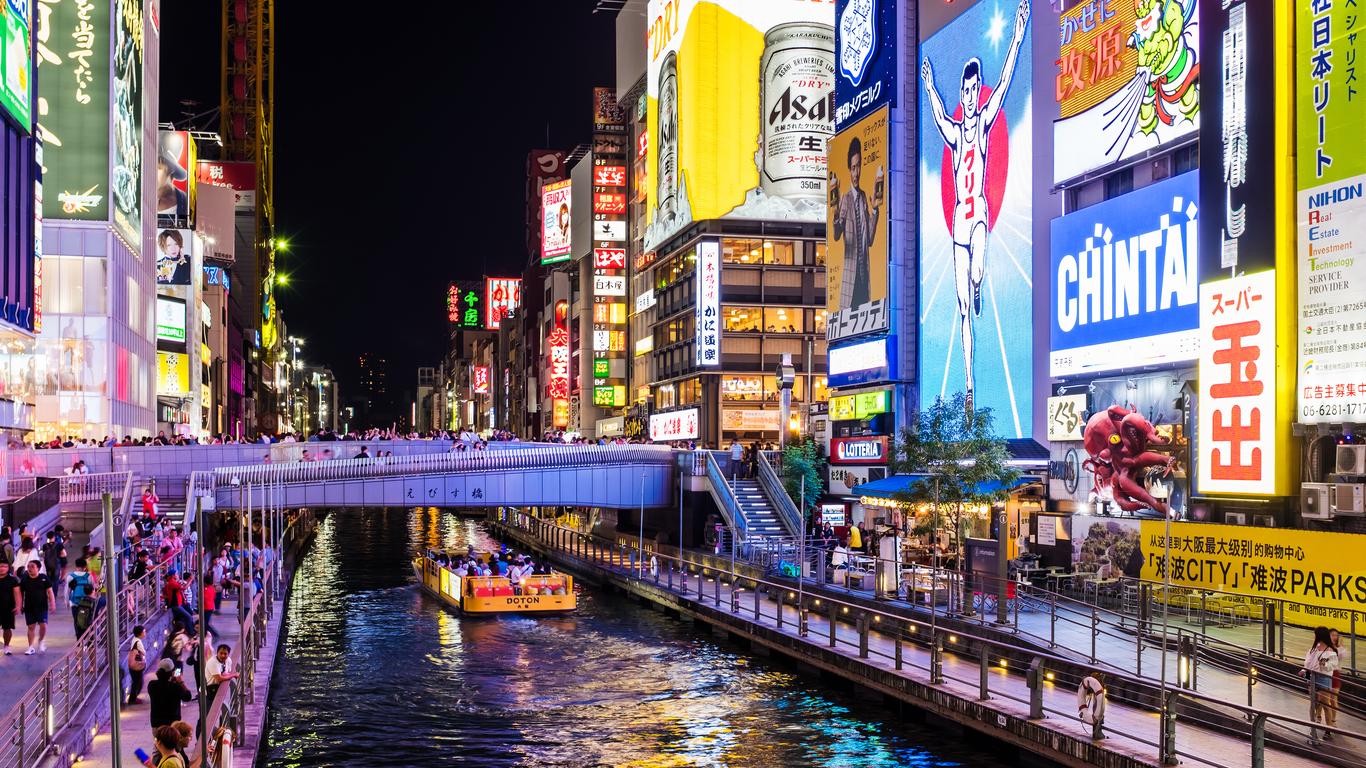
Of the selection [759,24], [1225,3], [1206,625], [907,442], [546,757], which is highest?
[759,24]

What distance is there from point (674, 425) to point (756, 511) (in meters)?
45.8

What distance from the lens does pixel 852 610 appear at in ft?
128

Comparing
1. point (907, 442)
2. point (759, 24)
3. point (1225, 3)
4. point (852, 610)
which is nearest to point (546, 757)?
point (852, 610)

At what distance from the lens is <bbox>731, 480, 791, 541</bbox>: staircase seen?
60.4 meters

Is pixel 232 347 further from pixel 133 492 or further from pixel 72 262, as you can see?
pixel 133 492

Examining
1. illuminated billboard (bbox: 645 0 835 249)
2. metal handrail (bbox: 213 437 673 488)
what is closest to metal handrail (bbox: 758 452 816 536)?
metal handrail (bbox: 213 437 673 488)

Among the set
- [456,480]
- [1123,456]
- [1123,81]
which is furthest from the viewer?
[456,480]

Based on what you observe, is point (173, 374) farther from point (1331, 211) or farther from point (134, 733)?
point (1331, 211)

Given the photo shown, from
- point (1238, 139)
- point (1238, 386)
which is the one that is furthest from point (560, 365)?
point (1238, 386)

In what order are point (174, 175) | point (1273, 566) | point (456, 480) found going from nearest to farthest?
point (1273, 566)
point (456, 480)
point (174, 175)

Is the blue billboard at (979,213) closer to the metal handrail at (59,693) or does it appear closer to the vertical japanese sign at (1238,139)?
the vertical japanese sign at (1238,139)

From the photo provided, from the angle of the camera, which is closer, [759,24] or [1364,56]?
[1364,56]

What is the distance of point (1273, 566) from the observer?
3120 centimetres

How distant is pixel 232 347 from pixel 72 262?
78.0m
